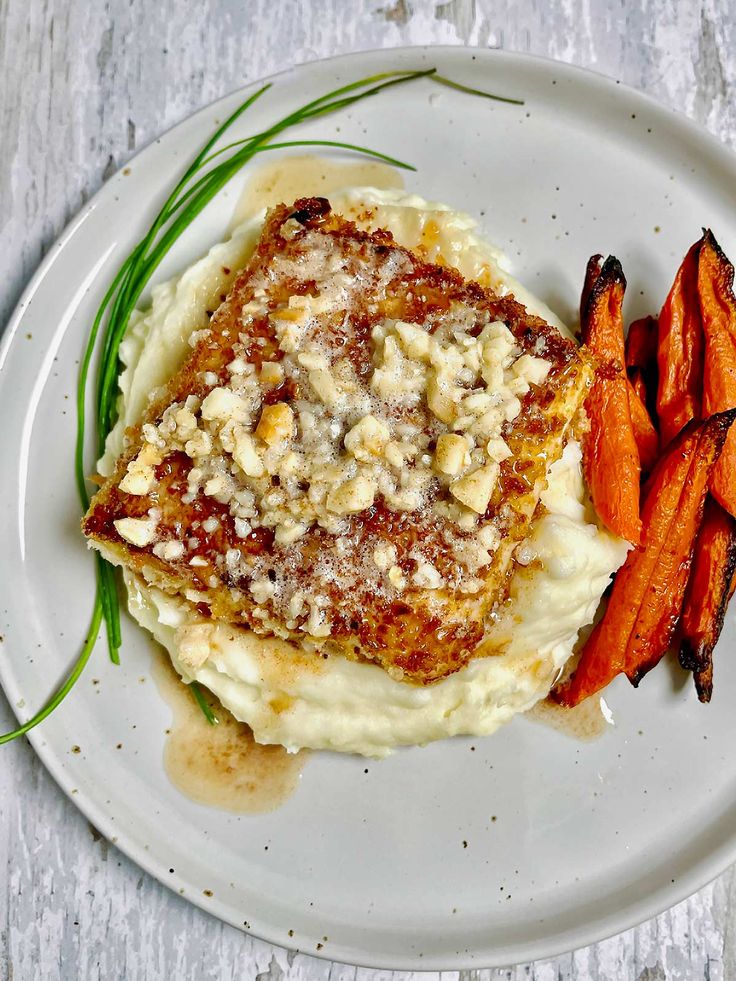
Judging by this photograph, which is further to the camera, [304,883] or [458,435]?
[304,883]

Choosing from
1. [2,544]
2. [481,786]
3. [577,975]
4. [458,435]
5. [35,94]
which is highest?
[35,94]

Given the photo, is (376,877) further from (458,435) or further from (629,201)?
(629,201)

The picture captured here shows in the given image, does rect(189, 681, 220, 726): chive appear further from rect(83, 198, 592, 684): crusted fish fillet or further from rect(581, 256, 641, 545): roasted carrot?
rect(581, 256, 641, 545): roasted carrot

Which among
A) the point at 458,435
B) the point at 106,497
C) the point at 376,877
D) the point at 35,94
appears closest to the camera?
the point at 458,435

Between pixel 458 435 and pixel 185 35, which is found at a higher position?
pixel 185 35

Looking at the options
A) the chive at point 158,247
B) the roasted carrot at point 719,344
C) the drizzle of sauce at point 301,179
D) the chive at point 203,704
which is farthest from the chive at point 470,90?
the chive at point 203,704

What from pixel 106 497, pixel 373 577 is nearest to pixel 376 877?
pixel 373 577

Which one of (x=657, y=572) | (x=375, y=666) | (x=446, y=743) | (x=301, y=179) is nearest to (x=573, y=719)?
(x=446, y=743)
